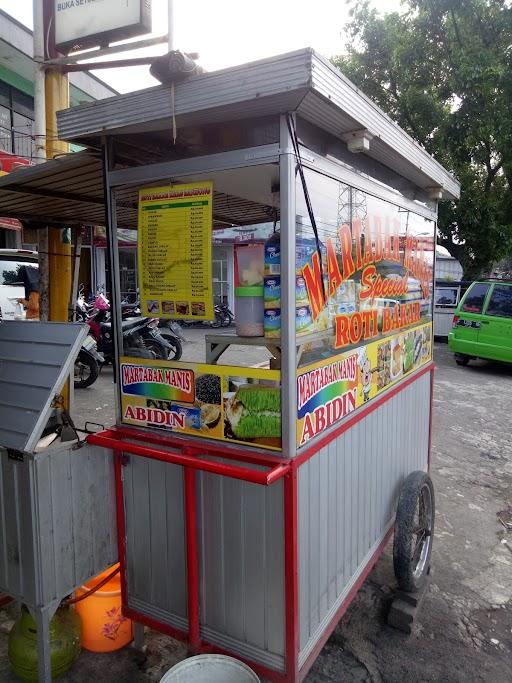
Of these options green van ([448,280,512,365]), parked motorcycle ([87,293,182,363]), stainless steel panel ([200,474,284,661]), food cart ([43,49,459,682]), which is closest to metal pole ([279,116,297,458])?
food cart ([43,49,459,682])

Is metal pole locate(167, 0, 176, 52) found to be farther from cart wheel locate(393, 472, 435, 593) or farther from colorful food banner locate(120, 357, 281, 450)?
cart wheel locate(393, 472, 435, 593)

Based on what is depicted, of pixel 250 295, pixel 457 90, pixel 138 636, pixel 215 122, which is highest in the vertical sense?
pixel 457 90

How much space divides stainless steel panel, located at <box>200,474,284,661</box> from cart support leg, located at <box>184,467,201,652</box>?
4cm

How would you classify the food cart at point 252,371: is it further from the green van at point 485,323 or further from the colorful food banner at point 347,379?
the green van at point 485,323

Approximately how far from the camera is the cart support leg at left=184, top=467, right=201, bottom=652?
2.08 meters

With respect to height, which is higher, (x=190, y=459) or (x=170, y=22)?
(x=170, y=22)

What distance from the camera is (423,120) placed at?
11.6 metres

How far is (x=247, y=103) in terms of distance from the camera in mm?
1729

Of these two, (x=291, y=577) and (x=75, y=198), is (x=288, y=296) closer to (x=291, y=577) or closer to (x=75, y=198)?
(x=291, y=577)

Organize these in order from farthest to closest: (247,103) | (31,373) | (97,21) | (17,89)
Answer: (17,89) → (97,21) → (31,373) → (247,103)

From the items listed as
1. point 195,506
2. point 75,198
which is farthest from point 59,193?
point 195,506

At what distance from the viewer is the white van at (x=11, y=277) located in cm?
1023

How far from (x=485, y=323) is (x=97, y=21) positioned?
27.8 feet

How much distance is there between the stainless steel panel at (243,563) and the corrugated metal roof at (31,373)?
734mm
